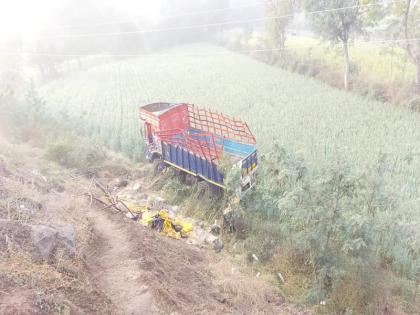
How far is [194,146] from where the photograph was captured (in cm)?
1245

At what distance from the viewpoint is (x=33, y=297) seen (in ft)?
18.1

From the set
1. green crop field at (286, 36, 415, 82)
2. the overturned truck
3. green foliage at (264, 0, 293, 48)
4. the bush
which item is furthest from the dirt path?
green foliage at (264, 0, 293, 48)

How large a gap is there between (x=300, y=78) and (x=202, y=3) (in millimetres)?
32967

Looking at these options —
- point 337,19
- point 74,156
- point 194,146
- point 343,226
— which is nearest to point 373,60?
point 337,19

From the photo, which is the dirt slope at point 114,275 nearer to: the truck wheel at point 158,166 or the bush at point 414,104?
the truck wheel at point 158,166

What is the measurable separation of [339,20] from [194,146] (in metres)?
14.1

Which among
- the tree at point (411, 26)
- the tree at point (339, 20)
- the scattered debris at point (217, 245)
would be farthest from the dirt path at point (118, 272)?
the tree at point (339, 20)

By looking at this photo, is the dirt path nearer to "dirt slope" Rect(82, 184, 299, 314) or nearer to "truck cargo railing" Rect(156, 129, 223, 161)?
"dirt slope" Rect(82, 184, 299, 314)

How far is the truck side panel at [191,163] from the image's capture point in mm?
11466

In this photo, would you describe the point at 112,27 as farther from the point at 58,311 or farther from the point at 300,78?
Result: the point at 58,311

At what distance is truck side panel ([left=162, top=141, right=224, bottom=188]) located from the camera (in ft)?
37.6

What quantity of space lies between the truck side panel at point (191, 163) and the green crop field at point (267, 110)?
222 cm

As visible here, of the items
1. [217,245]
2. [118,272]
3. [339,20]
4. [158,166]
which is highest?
[339,20]

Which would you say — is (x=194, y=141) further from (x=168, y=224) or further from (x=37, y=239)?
(x=37, y=239)
